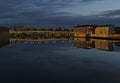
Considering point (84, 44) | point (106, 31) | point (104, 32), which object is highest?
point (106, 31)

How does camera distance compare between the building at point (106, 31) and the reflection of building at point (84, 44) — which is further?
the building at point (106, 31)

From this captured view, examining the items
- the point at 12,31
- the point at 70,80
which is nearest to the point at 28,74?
the point at 70,80

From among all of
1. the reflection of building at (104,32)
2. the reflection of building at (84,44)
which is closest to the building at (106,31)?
the reflection of building at (104,32)

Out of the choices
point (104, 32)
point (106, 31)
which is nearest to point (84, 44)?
point (106, 31)

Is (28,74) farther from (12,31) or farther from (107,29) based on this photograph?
(12,31)

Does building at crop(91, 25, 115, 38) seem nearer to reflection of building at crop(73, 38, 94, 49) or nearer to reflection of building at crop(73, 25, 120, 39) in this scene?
reflection of building at crop(73, 25, 120, 39)

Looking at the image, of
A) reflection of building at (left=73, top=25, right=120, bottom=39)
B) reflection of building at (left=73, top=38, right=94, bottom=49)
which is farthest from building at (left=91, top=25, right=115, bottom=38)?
reflection of building at (left=73, top=38, right=94, bottom=49)

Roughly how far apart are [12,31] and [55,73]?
6750 inches

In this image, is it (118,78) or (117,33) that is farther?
(117,33)

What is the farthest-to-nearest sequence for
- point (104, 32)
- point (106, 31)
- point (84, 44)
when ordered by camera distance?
1. point (104, 32)
2. point (106, 31)
3. point (84, 44)

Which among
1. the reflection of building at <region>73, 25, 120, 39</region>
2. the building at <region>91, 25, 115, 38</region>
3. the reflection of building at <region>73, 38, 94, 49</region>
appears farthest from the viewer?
the building at <region>91, 25, 115, 38</region>

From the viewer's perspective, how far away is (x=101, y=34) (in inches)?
4766

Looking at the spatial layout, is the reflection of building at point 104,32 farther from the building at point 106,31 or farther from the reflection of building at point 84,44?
the reflection of building at point 84,44

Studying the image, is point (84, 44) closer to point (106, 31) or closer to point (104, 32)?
point (106, 31)
